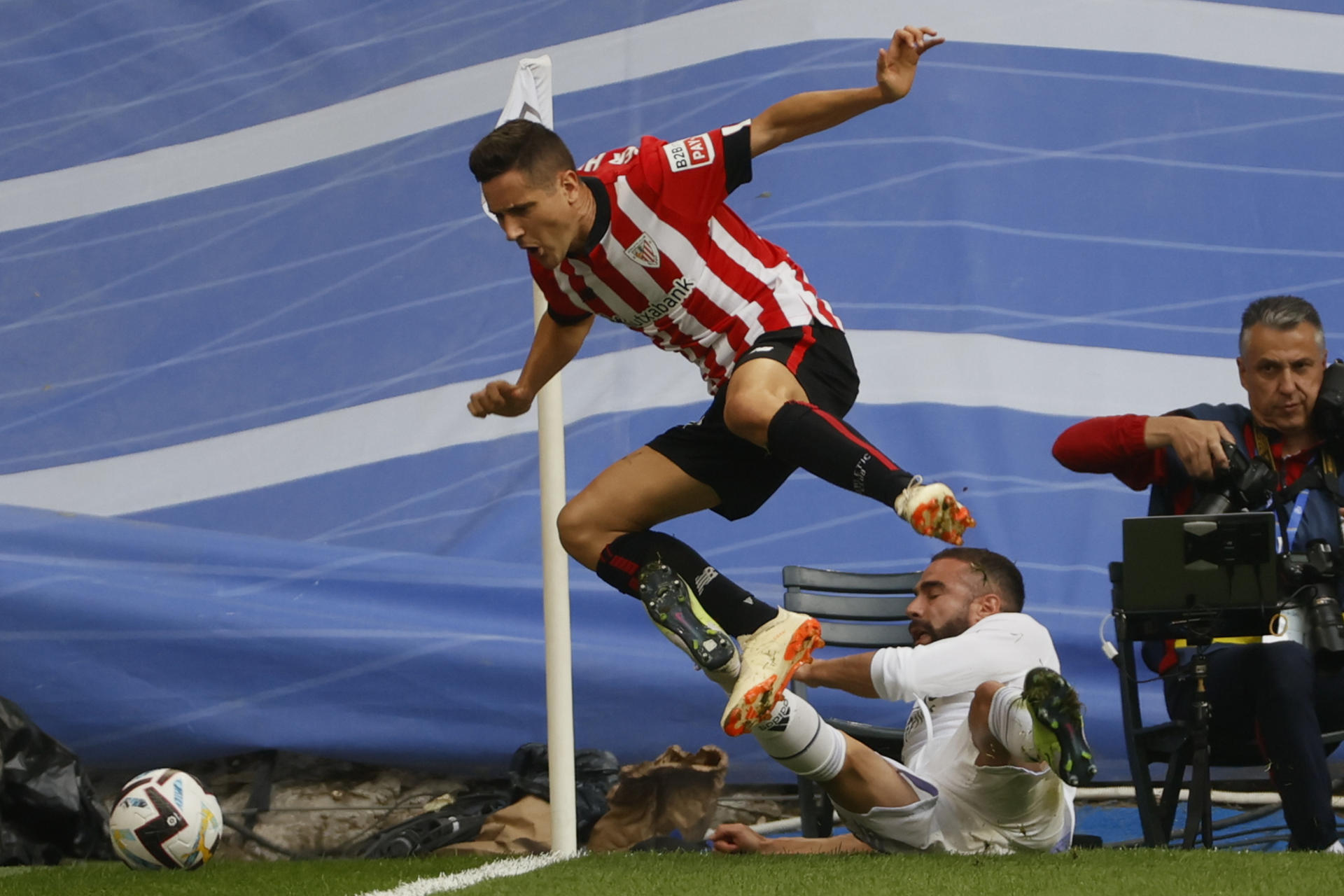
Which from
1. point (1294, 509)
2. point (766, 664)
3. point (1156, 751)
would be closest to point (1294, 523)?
point (1294, 509)

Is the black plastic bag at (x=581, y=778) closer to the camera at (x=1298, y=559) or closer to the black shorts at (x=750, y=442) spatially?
the black shorts at (x=750, y=442)

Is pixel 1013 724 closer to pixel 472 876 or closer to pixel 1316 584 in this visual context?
pixel 1316 584

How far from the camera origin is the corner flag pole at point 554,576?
128 inches

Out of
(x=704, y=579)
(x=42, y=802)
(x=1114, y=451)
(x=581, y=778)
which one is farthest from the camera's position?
(x=581, y=778)

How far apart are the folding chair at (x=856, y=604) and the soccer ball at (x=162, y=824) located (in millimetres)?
1525

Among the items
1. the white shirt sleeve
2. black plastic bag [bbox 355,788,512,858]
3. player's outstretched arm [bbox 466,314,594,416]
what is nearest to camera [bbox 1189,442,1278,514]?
the white shirt sleeve

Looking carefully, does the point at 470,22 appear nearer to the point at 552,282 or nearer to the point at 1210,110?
the point at 552,282

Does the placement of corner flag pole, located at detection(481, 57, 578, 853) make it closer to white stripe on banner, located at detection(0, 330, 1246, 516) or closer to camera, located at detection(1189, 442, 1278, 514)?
white stripe on banner, located at detection(0, 330, 1246, 516)

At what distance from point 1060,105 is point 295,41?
2383 millimetres

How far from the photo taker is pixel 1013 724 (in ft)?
8.77

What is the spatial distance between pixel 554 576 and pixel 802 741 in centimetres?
78

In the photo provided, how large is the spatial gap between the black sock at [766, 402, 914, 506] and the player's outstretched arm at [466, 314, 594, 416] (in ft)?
Answer: 2.26

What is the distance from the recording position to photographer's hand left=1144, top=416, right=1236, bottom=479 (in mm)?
3082

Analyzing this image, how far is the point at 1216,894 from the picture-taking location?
7.03 feet
